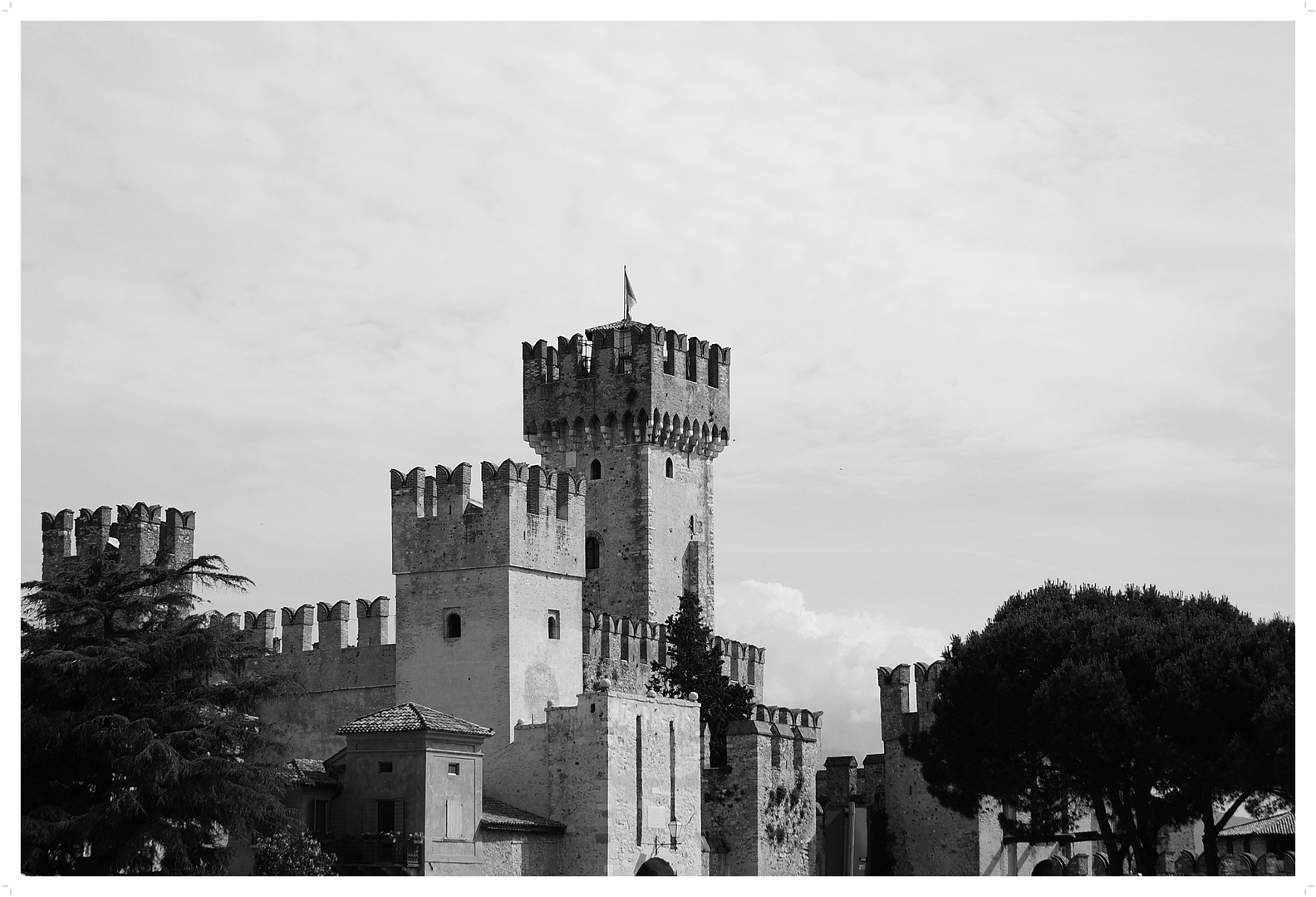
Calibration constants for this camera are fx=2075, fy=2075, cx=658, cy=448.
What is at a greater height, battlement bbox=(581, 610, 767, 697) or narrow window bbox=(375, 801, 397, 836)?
battlement bbox=(581, 610, 767, 697)

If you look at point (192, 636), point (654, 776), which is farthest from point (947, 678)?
Result: point (192, 636)

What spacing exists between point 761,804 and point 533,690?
6221 mm

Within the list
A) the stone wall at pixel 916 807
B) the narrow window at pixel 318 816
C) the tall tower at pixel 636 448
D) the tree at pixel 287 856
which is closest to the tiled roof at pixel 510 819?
the narrow window at pixel 318 816

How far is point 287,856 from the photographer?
38.8 meters

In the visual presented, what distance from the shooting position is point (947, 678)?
159 feet

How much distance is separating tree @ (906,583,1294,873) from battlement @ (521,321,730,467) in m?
15.8

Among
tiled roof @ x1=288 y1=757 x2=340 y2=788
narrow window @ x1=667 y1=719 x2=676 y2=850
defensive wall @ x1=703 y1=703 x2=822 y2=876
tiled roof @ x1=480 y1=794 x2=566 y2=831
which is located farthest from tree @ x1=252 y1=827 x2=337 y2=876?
defensive wall @ x1=703 y1=703 x2=822 y2=876

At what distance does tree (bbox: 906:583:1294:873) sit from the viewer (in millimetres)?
43344

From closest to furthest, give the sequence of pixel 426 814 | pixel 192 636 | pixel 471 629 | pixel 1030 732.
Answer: pixel 192 636 → pixel 426 814 → pixel 1030 732 → pixel 471 629

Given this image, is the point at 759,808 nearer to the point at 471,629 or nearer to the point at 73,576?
the point at 471,629

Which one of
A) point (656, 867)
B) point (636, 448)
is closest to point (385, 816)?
point (656, 867)

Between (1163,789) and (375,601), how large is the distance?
19.9 m

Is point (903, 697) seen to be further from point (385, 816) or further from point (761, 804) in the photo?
point (385, 816)

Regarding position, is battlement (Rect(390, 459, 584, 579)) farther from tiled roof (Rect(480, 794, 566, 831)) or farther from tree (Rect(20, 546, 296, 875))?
tree (Rect(20, 546, 296, 875))
